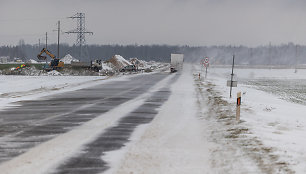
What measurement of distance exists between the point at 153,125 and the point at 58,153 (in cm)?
416

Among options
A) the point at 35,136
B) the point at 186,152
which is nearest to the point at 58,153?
the point at 35,136

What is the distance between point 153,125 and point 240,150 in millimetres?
3847

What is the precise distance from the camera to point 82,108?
15.2 meters

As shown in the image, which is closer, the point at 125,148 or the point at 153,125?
the point at 125,148

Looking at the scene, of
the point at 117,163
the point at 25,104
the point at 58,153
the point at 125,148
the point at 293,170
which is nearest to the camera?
the point at 293,170

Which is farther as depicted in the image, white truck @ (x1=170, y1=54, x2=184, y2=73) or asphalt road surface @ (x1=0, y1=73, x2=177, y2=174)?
white truck @ (x1=170, y1=54, x2=184, y2=73)

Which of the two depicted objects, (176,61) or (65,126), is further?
(176,61)

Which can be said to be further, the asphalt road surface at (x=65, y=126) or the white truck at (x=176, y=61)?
the white truck at (x=176, y=61)

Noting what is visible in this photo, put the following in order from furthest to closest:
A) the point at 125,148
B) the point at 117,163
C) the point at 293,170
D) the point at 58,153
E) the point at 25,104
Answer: the point at 25,104 < the point at 125,148 < the point at 58,153 < the point at 117,163 < the point at 293,170

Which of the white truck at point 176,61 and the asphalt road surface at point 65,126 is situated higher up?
the white truck at point 176,61

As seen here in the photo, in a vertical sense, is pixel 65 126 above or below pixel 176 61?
below

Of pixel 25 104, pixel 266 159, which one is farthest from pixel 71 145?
pixel 25 104

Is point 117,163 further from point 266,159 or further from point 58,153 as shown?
point 266,159

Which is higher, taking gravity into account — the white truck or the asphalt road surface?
the white truck
